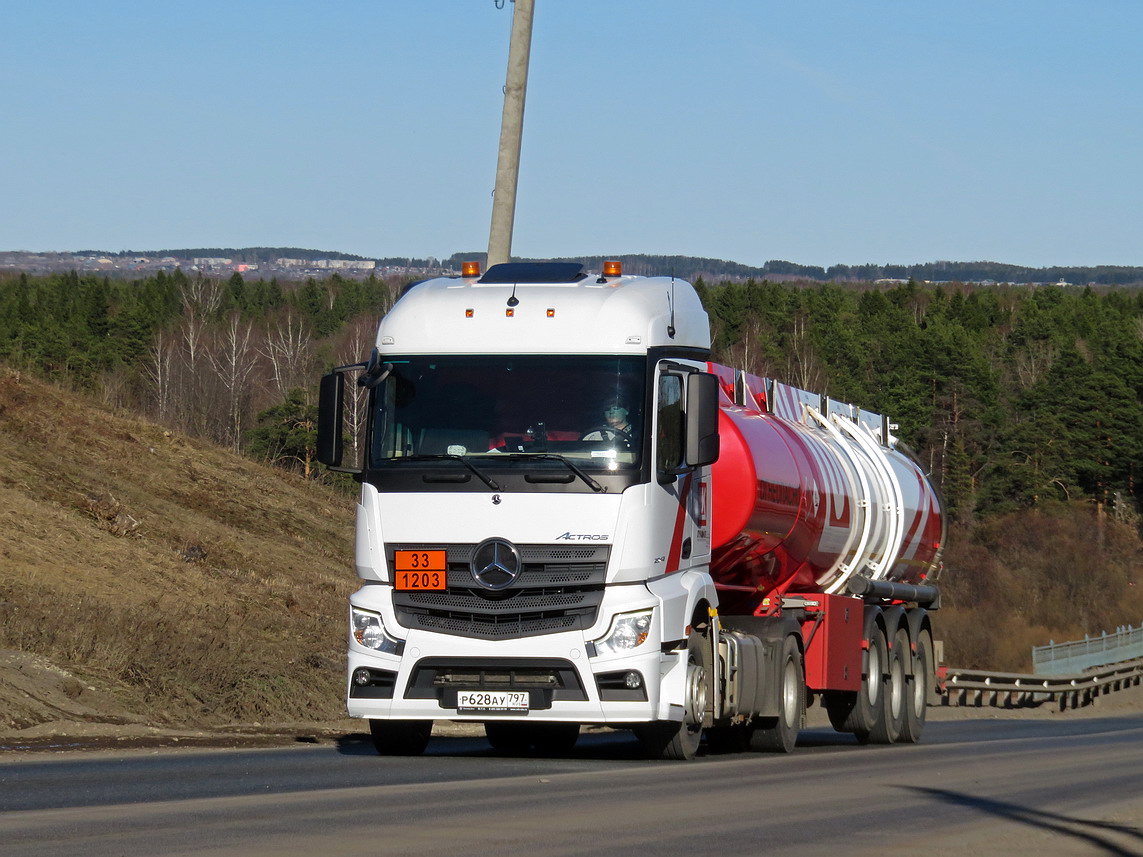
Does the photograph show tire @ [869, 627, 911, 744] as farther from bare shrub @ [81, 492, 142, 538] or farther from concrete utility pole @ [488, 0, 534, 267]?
bare shrub @ [81, 492, 142, 538]

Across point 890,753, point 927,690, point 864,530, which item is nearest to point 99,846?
point 890,753

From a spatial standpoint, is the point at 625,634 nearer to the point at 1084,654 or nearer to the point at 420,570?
the point at 420,570

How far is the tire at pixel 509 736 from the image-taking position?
16953mm

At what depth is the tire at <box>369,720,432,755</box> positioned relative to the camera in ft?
47.6

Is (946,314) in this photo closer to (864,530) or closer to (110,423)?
(110,423)

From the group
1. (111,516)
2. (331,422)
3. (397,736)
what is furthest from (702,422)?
(111,516)

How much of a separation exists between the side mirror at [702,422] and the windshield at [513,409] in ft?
1.36

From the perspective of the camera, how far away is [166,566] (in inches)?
1177

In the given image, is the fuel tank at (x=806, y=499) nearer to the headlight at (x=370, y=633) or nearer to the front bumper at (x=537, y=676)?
the front bumper at (x=537, y=676)

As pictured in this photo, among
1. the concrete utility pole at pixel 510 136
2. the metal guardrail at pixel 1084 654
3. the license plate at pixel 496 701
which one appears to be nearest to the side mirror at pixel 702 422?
Answer: the license plate at pixel 496 701

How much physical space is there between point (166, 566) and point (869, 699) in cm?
1449

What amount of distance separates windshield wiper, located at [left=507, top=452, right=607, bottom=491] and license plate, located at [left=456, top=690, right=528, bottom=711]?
1664 mm

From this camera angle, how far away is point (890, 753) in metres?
17.6

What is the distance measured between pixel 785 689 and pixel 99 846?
938cm
